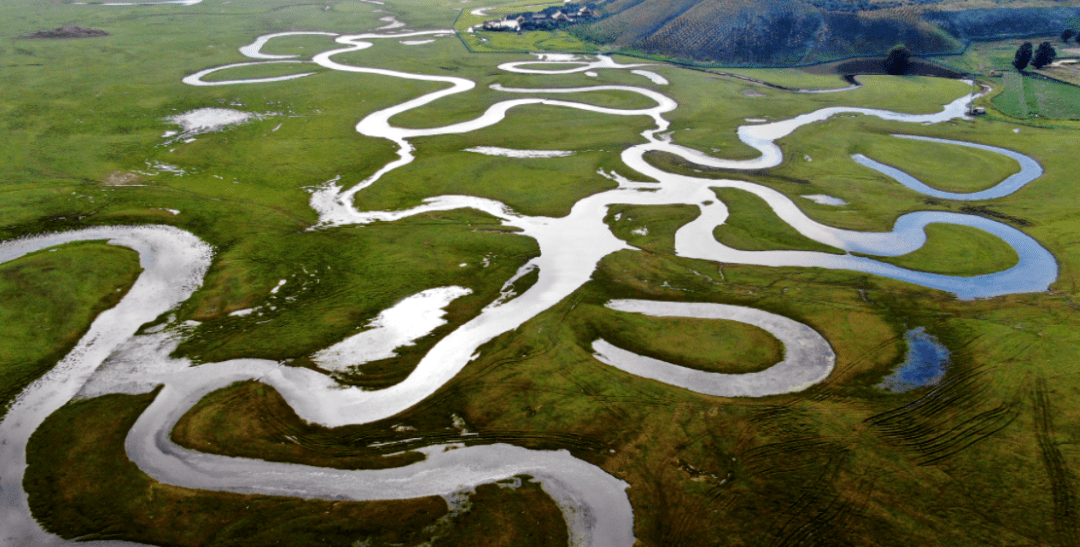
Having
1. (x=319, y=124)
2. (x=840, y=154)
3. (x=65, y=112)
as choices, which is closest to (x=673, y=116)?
(x=840, y=154)

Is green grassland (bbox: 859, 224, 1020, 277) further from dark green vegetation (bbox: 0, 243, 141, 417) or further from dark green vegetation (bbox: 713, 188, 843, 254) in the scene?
dark green vegetation (bbox: 0, 243, 141, 417)

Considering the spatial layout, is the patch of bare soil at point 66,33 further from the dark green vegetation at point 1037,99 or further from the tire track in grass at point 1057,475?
the dark green vegetation at point 1037,99

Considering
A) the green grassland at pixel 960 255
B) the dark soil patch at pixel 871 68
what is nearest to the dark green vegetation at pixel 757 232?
the green grassland at pixel 960 255

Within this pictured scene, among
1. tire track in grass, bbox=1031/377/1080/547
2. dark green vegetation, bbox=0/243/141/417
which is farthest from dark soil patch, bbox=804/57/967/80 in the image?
dark green vegetation, bbox=0/243/141/417

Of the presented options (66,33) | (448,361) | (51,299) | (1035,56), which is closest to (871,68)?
(1035,56)

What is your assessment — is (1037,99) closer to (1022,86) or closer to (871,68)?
(1022,86)
